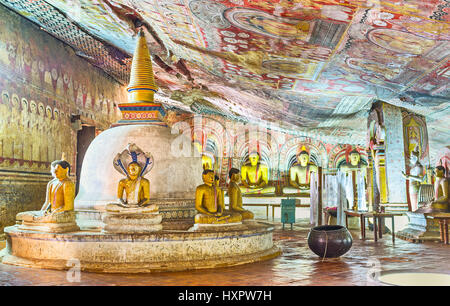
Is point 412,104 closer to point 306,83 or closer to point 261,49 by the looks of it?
point 306,83

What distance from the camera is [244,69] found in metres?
9.97

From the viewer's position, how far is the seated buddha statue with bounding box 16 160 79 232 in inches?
226

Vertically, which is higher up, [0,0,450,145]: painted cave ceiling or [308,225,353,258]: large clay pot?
[0,0,450,145]: painted cave ceiling

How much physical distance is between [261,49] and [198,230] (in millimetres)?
4254

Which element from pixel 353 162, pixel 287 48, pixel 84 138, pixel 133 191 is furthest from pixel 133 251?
pixel 353 162

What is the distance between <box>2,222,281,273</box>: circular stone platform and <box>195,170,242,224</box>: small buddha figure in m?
0.25

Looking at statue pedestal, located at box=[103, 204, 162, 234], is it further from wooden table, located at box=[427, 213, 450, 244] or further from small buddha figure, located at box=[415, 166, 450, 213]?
small buddha figure, located at box=[415, 166, 450, 213]

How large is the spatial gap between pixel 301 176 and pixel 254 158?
221cm

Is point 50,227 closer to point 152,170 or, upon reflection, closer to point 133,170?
point 133,170

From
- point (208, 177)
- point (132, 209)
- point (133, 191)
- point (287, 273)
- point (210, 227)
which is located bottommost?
point (287, 273)

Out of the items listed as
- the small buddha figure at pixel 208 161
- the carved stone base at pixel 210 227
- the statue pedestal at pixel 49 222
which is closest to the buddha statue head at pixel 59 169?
the statue pedestal at pixel 49 222

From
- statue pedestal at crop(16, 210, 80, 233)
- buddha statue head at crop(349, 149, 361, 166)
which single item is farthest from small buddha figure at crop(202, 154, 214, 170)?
statue pedestal at crop(16, 210, 80, 233)

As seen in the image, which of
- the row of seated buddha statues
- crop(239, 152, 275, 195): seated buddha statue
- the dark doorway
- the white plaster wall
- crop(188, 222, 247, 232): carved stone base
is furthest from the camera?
crop(239, 152, 275, 195): seated buddha statue

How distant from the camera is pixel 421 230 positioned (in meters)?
8.56
